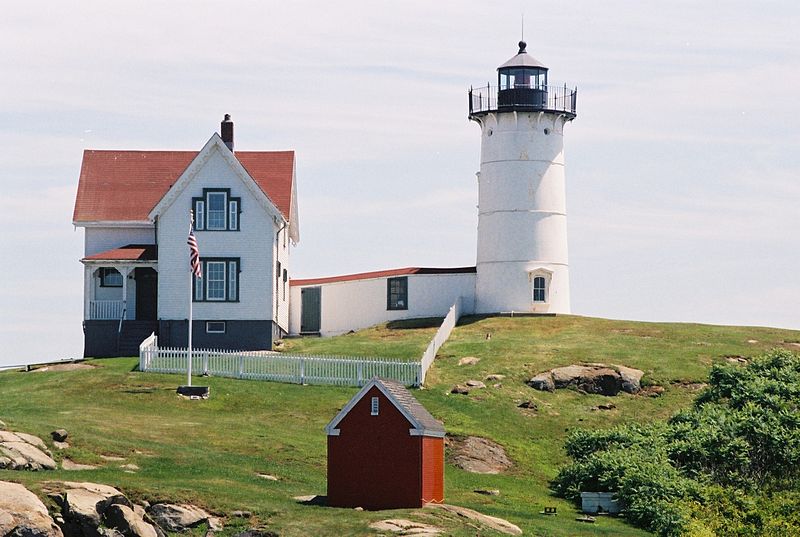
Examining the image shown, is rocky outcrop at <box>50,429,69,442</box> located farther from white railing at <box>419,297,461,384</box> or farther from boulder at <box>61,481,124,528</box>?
white railing at <box>419,297,461,384</box>

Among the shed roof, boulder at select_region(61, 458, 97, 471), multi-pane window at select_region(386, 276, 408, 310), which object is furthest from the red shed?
multi-pane window at select_region(386, 276, 408, 310)

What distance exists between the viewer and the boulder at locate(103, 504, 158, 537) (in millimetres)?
34562

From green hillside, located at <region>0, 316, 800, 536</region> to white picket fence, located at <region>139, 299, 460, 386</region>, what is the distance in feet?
2.61

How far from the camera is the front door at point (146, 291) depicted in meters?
65.8

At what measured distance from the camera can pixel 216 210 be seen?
210ft

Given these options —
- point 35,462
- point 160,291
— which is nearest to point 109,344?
point 160,291

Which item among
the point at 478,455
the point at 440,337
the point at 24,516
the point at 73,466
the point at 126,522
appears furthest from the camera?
the point at 440,337

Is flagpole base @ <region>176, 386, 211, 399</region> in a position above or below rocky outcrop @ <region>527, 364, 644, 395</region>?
below

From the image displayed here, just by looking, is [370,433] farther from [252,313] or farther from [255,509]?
[252,313]

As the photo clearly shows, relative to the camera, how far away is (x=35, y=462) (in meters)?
39.3

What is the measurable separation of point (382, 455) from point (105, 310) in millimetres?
27879

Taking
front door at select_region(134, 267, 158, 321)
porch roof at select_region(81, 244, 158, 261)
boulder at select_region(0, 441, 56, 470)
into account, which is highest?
porch roof at select_region(81, 244, 158, 261)

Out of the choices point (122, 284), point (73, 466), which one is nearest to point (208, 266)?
point (122, 284)

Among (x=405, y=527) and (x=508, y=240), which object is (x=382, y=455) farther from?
(x=508, y=240)
